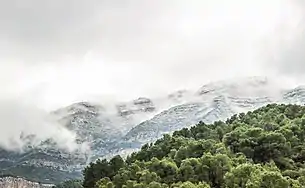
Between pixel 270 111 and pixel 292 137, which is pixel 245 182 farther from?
pixel 270 111

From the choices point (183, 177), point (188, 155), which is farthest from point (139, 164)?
point (183, 177)

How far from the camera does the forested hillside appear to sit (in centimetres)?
7812

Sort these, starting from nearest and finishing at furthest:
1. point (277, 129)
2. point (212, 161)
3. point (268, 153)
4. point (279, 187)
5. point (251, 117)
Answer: point (279, 187), point (212, 161), point (268, 153), point (277, 129), point (251, 117)

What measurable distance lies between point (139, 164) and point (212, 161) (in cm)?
1850

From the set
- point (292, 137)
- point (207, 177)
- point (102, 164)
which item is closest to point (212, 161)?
point (207, 177)

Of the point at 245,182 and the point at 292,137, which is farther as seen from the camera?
the point at 292,137

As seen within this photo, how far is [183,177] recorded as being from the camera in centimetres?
8812

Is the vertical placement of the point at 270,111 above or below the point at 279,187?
above

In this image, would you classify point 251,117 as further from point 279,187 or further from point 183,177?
point 279,187

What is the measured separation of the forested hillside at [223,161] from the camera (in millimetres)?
78125

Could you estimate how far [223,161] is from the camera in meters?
87.5

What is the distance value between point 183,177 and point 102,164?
33.8 metres

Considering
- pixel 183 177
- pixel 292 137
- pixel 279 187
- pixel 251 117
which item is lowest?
pixel 279 187

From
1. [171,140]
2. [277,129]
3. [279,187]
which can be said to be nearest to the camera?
[279,187]
